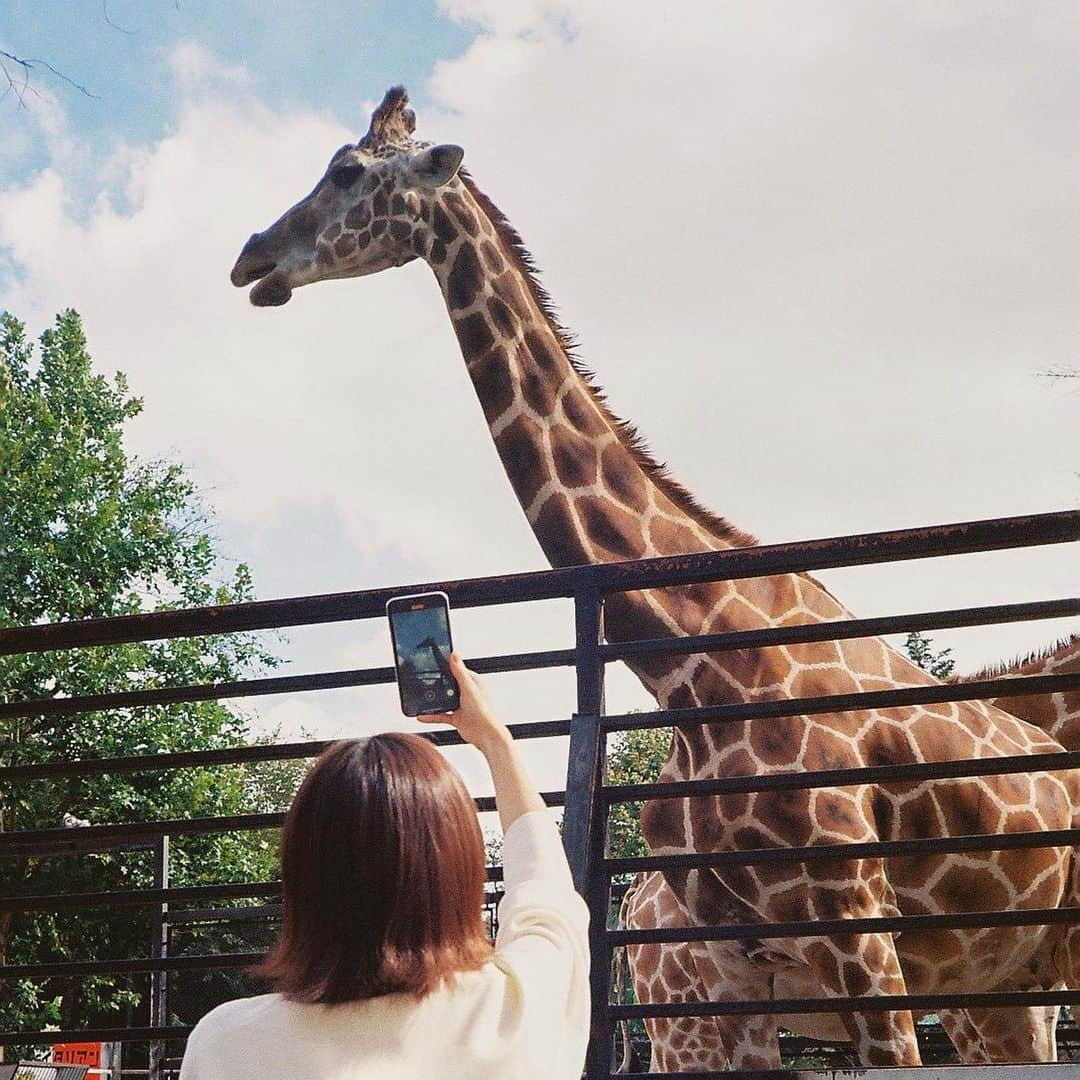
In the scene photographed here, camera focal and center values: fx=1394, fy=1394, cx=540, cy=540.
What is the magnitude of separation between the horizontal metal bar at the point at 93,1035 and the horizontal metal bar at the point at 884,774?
3.40 ft

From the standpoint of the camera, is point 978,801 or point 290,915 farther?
point 978,801

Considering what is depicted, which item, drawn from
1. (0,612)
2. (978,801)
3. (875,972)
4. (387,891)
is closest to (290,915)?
(387,891)

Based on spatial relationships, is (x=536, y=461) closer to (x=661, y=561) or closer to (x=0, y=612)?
(x=661, y=561)

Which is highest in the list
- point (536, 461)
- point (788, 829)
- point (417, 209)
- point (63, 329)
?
point (63, 329)

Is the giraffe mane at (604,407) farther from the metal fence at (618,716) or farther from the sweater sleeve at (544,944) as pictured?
the sweater sleeve at (544,944)

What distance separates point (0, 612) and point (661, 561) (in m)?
15.1

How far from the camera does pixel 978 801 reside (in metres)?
4.46

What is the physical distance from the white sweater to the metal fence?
132 centimetres

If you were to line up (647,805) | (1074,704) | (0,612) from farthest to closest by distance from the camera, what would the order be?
(0,612), (1074,704), (647,805)

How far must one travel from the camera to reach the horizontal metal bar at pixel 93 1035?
2.86m

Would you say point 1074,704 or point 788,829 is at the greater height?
point 1074,704

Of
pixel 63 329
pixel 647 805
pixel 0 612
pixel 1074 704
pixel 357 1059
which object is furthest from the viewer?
pixel 63 329

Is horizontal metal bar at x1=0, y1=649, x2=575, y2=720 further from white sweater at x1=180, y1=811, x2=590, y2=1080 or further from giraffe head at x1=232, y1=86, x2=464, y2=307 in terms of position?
giraffe head at x1=232, y1=86, x2=464, y2=307

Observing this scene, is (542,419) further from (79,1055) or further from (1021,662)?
(79,1055)
